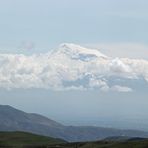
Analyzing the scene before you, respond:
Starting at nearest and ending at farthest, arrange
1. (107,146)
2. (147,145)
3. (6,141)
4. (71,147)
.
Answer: (147,145) → (107,146) → (71,147) → (6,141)

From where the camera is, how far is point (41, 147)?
166875mm

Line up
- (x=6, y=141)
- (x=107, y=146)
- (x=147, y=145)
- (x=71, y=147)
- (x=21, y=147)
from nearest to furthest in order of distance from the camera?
(x=147, y=145) → (x=107, y=146) → (x=71, y=147) → (x=21, y=147) → (x=6, y=141)

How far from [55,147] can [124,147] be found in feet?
87.2

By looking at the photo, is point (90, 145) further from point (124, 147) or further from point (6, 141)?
point (6, 141)

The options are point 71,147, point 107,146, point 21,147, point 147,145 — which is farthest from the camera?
point 21,147

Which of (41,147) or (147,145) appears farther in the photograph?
(41,147)

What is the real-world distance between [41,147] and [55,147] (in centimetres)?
560

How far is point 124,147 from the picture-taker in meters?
144

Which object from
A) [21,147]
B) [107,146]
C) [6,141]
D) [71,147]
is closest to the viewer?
[107,146]

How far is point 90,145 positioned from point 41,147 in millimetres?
15767

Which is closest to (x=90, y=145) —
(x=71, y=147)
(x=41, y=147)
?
(x=71, y=147)

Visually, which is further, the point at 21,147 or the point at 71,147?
the point at 21,147

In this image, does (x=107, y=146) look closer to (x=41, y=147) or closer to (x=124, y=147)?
(x=124, y=147)

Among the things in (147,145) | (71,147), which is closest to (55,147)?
(71,147)
